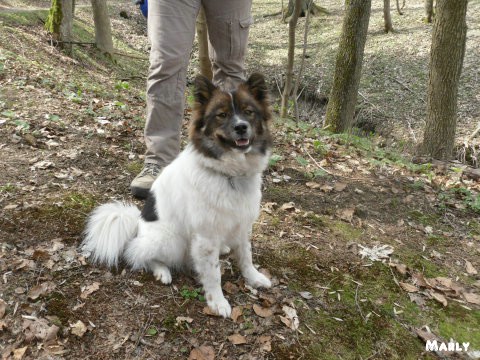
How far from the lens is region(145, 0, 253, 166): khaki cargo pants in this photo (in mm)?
3723

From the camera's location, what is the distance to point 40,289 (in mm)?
2846

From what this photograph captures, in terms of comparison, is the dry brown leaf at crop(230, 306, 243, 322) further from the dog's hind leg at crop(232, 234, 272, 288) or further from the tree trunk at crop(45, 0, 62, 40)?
the tree trunk at crop(45, 0, 62, 40)

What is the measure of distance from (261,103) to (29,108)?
4136 mm

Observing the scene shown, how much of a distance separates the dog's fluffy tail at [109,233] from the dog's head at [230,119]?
3.16 ft

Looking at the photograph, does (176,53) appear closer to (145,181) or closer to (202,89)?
(202,89)

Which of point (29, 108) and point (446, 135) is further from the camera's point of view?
point (446, 135)

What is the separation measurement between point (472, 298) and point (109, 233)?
3.25 metres

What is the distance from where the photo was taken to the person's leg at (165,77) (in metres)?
3.71

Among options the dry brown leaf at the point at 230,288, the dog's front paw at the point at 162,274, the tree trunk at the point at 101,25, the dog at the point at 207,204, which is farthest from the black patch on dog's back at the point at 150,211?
the tree trunk at the point at 101,25

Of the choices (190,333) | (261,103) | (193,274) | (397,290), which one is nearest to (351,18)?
(261,103)

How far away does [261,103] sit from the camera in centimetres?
317

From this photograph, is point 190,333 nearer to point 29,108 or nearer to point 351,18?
point 29,108

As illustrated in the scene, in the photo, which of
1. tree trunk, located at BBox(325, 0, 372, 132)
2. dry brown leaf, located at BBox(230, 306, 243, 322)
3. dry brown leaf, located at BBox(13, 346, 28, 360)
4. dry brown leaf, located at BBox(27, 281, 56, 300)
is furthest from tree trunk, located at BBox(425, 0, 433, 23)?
dry brown leaf, located at BBox(13, 346, 28, 360)

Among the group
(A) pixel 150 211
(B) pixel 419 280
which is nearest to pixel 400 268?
(B) pixel 419 280
